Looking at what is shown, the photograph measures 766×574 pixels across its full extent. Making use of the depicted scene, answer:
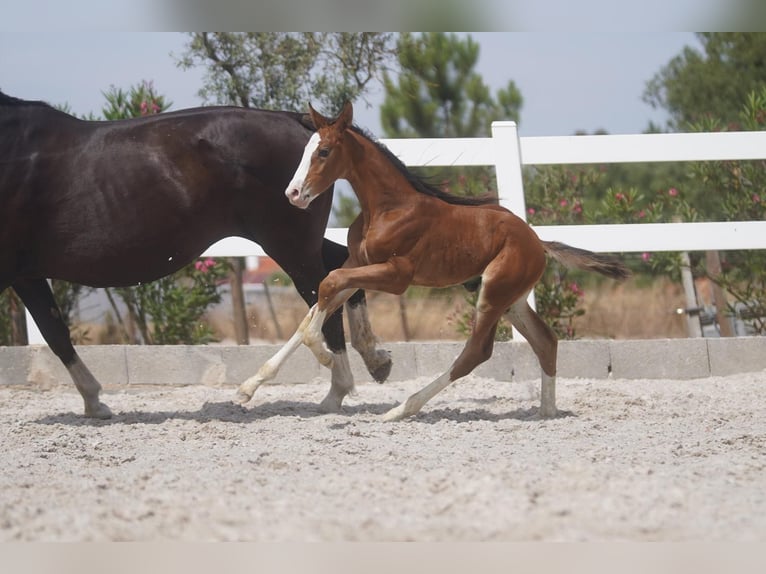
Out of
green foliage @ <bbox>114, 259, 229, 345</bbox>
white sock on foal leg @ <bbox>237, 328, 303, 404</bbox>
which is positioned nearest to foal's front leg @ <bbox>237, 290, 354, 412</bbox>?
white sock on foal leg @ <bbox>237, 328, 303, 404</bbox>

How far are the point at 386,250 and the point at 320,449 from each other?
3.59ft

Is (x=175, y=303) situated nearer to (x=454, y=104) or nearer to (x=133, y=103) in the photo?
(x=133, y=103)

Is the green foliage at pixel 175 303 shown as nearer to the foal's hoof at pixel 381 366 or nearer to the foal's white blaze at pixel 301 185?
the foal's hoof at pixel 381 366

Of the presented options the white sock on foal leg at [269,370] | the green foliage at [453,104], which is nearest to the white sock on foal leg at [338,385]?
the white sock on foal leg at [269,370]

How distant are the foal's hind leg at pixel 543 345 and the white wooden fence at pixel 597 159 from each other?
169cm

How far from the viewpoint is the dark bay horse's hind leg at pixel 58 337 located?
5371 mm

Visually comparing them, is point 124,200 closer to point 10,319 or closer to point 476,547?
point 10,319

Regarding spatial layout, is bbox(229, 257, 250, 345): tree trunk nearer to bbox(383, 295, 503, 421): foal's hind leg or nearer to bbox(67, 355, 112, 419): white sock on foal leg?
bbox(67, 355, 112, 419): white sock on foal leg

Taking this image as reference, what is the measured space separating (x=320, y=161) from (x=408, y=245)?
58cm

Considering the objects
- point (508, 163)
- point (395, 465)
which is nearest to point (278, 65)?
point (508, 163)

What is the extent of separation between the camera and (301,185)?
4520 millimetres

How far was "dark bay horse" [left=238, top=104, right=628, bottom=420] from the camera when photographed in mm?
4629

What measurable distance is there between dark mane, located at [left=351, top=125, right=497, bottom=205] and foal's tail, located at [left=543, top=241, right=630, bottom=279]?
1.42 ft

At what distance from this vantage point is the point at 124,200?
515 centimetres
